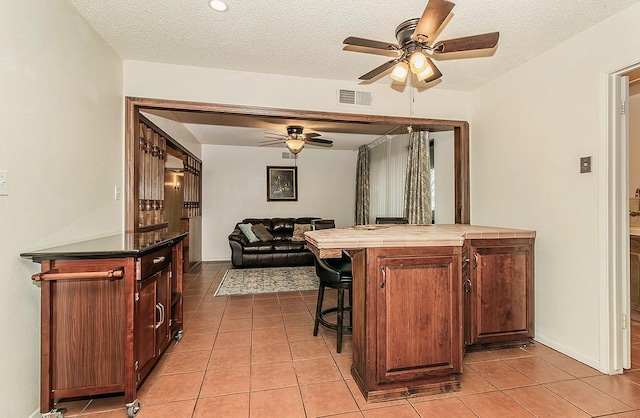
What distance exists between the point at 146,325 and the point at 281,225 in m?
4.69

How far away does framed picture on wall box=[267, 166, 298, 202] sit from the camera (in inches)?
273

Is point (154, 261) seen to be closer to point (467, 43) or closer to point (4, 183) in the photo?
point (4, 183)

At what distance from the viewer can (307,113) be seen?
3.21 metres

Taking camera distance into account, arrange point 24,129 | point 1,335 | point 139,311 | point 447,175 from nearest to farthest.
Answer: point 1,335 < point 24,129 < point 139,311 < point 447,175

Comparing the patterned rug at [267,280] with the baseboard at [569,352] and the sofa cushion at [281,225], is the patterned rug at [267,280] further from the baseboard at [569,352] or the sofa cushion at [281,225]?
the baseboard at [569,352]

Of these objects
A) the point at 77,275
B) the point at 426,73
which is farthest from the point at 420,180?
the point at 77,275

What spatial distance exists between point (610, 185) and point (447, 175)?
1.91m

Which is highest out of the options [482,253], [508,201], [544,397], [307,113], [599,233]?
[307,113]

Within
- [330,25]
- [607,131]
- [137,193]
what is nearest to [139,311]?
[137,193]

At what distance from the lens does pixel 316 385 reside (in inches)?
79.2

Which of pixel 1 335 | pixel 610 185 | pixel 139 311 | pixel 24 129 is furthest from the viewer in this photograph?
pixel 610 185

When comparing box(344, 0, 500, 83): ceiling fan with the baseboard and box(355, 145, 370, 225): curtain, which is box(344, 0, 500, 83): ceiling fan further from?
box(355, 145, 370, 225): curtain

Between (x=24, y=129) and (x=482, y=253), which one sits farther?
(x=482, y=253)

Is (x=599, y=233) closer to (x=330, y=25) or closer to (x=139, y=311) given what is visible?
(x=330, y=25)
